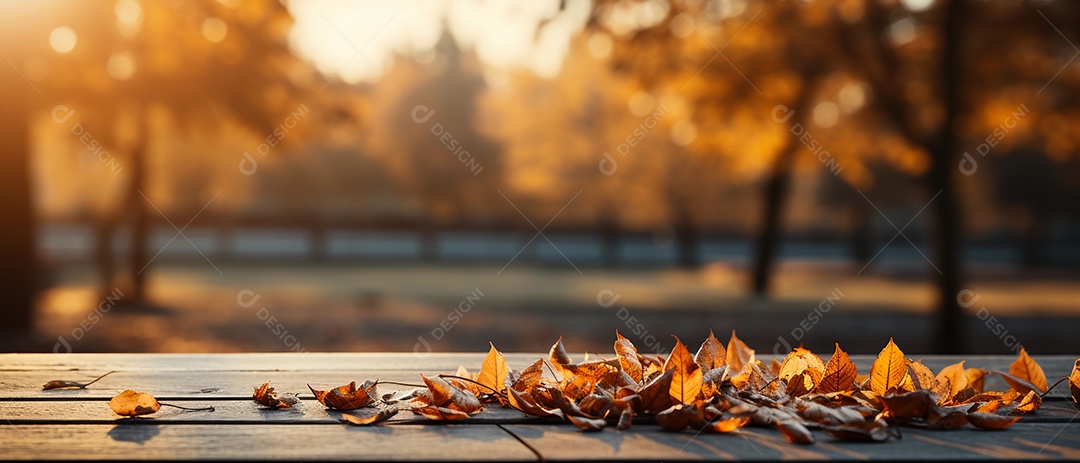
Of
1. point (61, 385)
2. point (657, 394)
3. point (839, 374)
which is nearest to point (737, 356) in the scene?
point (839, 374)

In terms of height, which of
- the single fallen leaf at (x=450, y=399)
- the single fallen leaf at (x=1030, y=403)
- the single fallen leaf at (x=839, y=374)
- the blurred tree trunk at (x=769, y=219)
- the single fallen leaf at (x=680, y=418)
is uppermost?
the blurred tree trunk at (x=769, y=219)

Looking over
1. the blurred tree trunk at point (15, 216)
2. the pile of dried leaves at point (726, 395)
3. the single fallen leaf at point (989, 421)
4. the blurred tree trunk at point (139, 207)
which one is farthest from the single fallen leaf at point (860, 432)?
the blurred tree trunk at point (139, 207)

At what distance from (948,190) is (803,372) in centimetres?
741

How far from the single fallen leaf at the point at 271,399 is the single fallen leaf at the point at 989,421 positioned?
5.15 feet

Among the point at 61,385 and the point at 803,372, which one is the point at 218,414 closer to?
the point at 61,385

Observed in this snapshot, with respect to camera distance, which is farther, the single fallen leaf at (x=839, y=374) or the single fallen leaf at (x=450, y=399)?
the single fallen leaf at (x=839, y=374)

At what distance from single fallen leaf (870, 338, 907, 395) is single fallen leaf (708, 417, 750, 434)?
413 millimetres

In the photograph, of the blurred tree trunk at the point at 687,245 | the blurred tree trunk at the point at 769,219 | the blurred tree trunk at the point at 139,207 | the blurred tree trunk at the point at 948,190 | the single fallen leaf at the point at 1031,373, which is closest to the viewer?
the single fallen leaf at the point at 1031,373

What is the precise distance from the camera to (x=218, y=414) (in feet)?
6.22

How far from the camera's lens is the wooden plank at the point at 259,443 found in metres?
1.55

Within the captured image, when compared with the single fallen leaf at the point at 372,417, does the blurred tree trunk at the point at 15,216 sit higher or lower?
higher

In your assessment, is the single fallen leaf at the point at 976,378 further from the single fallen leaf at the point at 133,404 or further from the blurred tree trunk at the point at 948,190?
the blurred tree trunk at the point at 948,190

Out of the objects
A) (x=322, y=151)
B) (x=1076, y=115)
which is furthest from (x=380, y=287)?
(x=1076, y=115)

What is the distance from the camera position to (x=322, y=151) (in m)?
30.4
